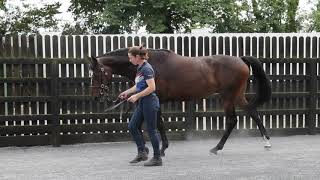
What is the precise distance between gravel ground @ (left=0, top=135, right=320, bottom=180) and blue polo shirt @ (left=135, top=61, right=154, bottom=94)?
119cm

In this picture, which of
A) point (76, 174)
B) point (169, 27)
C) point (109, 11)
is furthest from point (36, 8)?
point (76, 174)

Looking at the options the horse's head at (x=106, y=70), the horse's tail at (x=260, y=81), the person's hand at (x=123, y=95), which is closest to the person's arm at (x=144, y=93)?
the person's hand at (x=123, y=95)

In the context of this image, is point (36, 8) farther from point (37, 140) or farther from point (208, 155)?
point (208, 155)

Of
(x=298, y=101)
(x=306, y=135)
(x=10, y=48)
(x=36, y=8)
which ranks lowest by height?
(x=306, y=135)

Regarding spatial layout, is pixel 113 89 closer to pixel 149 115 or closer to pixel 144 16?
pixel 149 115

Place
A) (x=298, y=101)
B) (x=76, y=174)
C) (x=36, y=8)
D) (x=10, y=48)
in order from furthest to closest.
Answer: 1. (x=36, y=8)
2. (x=298, y=101)
3. (x=10, y=48)
4. (x=76, y=174)

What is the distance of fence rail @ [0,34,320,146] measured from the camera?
34.4ft

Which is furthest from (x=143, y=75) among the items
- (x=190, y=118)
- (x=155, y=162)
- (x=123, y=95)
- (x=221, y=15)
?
(x=221, y=15)

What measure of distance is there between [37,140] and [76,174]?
316 centimetres

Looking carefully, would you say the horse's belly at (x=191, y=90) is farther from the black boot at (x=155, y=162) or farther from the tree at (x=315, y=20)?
the tree at (x=315, y=20)

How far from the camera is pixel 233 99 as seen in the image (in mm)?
9812

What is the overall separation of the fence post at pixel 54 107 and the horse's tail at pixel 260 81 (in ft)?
11.7

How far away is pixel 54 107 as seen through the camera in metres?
10.5

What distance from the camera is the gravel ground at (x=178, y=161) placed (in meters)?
7.55
